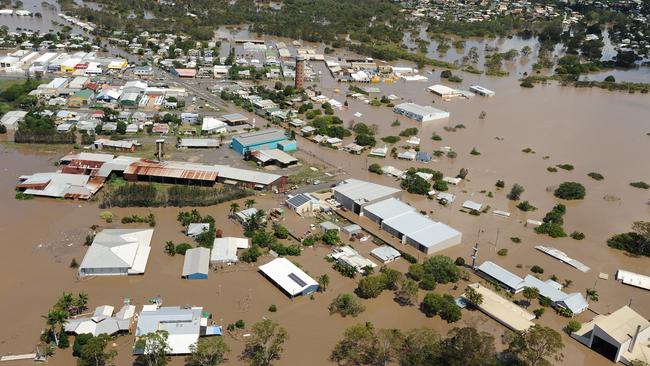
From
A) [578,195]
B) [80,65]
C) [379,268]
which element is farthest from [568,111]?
[80,65]

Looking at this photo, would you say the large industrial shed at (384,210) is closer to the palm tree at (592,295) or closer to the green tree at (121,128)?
the palm tree at (592,295)

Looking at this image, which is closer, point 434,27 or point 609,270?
point 609,270

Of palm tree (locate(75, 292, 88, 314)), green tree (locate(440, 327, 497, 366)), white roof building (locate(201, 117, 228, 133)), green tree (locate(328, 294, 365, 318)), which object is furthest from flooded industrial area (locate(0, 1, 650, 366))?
white roof building (locate(201, 117, 228, 133))

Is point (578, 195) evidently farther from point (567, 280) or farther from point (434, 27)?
point (434, 27)

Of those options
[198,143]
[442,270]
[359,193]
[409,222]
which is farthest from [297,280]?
[198,143]

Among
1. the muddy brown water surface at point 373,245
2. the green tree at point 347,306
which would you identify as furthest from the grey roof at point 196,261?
the green tree at point 347,306

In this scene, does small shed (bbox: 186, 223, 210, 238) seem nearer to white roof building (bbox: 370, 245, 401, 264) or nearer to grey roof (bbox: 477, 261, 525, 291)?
white roof building (bbox: 370, 245, 401, 264)
